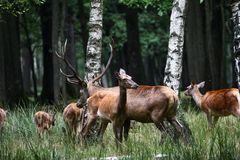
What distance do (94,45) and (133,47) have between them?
15507 millimetres

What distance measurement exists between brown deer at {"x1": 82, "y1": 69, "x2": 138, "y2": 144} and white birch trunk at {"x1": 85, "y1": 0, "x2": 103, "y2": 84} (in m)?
1.03

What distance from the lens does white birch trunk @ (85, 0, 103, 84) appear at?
11.7m

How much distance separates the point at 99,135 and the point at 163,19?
20.1 meters

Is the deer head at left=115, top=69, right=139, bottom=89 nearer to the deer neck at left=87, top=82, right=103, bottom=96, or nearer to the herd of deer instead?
the herd of deer

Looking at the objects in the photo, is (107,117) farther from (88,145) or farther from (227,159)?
(227,159)

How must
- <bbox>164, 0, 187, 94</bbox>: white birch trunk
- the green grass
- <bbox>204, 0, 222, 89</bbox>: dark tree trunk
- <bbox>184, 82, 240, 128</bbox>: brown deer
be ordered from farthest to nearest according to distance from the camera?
1. <bbox>204, 0, 222, 89</bbox>: dark tree trunk
2. <bbox>184, 82, 240, 128</bbox>: brown deer
3. <bbox>164, 0, 187, 94</bbox>: white birch trunk
4. the green grass

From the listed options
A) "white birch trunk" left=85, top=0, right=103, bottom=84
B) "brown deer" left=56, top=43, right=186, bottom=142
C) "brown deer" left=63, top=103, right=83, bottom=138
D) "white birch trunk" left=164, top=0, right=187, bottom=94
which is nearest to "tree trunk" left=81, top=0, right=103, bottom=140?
"white birch trunk" left=85, top=0, right=103, bottom=84

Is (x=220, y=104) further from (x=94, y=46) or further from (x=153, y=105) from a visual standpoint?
(x=153, y=105)

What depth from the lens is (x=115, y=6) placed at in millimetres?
29953

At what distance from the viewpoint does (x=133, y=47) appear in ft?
89.3

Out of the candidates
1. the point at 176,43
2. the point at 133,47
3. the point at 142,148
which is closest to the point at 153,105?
the point at 142,148

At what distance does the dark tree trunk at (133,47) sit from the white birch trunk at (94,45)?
14.5 metres

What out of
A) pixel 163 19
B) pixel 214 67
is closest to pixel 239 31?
pixel 214 67

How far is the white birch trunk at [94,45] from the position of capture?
11656 mm
